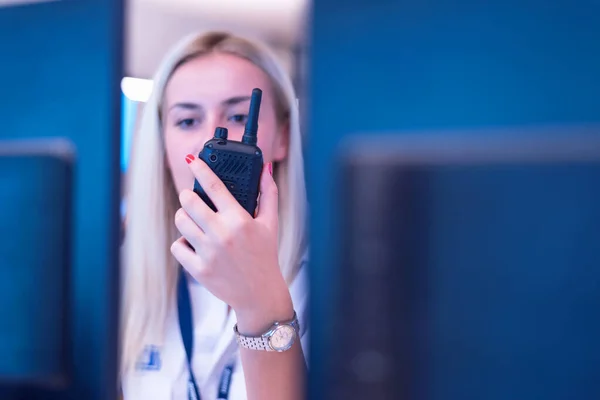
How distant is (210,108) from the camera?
101cm

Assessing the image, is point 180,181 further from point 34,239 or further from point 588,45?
point 588,45

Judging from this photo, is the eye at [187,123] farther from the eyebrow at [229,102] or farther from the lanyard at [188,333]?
the lanyard at [188,333]

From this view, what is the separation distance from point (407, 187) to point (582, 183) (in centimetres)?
22

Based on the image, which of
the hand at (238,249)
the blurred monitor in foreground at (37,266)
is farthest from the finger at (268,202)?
the blurred monitor in foreground at (37,266)

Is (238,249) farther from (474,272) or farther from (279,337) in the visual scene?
(474,272)

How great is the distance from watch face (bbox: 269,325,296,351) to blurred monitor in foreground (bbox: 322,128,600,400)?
0.56ft

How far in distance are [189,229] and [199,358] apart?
0.26 meters

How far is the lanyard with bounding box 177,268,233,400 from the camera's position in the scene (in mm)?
1021

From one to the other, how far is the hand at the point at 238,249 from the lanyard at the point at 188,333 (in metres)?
0.10

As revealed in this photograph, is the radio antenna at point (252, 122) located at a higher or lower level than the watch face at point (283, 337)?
higher

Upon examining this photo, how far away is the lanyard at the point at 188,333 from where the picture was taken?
3.35 ft

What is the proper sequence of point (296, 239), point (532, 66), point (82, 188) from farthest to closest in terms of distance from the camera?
point (82, 188) < point (296, 239) < point (532, 66)

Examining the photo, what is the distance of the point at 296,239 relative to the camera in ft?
3.11

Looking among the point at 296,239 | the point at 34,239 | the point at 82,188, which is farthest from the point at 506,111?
the point at 34,239
